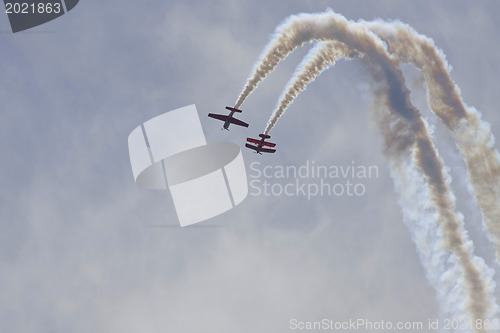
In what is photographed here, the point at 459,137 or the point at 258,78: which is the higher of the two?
the point at 258,78

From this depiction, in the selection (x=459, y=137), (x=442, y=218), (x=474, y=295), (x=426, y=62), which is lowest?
(x=474, y=295)

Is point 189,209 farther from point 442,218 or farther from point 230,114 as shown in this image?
point 442,218

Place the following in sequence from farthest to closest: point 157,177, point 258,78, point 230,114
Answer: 1. point 157,177
2. point 230,114
3. point 258,78

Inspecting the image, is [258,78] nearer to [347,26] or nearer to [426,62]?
[347,26]

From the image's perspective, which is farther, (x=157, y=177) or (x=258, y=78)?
(x=157, y=177)

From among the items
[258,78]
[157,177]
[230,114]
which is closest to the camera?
[258,78]

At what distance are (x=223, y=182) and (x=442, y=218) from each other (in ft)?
107

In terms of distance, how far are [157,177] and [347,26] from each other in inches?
1608

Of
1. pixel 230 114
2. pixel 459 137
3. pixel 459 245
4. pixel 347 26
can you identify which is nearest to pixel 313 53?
pixel 347 26

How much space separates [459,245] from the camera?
147m

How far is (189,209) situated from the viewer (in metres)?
152

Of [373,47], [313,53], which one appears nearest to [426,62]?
[373,47]

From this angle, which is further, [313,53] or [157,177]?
[157,177]

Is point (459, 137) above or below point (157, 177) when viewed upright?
below
